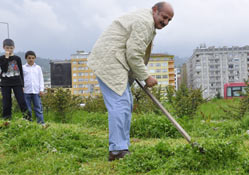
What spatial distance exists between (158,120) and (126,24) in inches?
86.3

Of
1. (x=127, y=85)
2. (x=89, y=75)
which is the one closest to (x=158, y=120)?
(x=127, y=85)

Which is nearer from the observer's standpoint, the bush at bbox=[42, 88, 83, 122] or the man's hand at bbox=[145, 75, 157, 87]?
the man's hand at bbox=[145, 75, 157, 87]

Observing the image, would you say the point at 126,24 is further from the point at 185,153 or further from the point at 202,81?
the point at 202,81

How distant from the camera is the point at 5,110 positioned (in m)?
5.43

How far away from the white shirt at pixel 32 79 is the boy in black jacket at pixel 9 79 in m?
0.27

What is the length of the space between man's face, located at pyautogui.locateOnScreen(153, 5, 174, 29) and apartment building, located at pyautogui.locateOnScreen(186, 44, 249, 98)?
325 feet

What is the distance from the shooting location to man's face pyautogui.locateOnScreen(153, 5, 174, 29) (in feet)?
9.66

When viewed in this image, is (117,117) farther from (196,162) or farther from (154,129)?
(154,129)

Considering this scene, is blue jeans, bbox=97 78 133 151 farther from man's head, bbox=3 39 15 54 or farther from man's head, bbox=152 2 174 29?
man's head, bbox=3 39 15 54

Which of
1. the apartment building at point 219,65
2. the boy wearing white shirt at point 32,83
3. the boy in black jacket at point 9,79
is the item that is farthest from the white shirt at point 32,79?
the apartment building at point 219,65

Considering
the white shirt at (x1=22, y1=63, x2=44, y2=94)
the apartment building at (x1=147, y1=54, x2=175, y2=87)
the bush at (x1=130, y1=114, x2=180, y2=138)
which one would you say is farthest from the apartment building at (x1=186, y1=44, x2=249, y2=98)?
the bush at (x1=130, y1=114, x2=180, y2=138)

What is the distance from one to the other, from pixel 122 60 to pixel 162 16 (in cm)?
60

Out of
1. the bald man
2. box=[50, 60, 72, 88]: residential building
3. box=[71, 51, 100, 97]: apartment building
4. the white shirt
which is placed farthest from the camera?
box=[71, 51, 100, 97]: apartment building

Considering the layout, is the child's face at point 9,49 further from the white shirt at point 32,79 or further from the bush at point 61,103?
the bush at point 61,103
